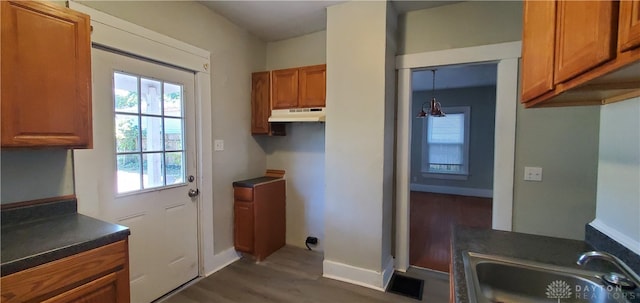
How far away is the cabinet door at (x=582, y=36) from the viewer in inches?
25.8

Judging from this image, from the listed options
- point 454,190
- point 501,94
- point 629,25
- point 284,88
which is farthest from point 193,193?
point 454,190

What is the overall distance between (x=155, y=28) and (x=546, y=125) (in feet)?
10.6

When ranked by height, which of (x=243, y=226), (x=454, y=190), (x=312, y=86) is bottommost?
(x=454, y=190)

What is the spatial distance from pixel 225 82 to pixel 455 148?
559 cm

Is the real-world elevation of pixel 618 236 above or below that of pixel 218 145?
below

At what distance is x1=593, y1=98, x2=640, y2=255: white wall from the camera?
104 cm

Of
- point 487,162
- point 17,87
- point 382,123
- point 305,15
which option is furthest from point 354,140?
point 487,162

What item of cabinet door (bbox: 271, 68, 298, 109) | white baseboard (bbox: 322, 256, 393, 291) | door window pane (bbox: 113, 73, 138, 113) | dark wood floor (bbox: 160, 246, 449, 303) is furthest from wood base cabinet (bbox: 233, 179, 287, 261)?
door window pane (bbox: 113, 73, 138, 113)

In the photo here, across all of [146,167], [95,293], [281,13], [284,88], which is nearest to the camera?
[95,293]

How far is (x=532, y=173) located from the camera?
2.23m

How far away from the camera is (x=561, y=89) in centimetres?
91

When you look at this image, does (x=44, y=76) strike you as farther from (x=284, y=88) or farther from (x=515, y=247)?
(x=515, y=247)

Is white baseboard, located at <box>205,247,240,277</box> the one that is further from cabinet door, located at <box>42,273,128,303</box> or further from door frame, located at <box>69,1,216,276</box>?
cabinet door, located at <box>42,273,128,303</box>

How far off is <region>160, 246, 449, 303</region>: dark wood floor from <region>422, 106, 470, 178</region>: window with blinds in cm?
439
